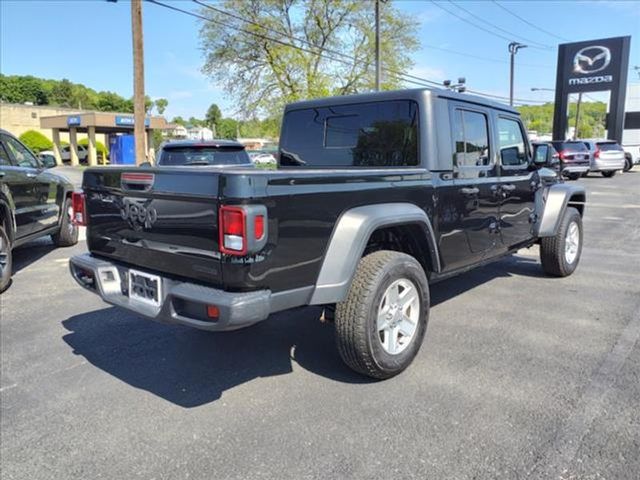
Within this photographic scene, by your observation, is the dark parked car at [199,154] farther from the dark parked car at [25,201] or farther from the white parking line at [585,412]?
the white parking line at [585,412]

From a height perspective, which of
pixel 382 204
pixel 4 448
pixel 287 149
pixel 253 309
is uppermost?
Answer: pixel 287 149

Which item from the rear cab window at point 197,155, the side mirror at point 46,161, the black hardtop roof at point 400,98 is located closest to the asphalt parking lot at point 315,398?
the black hardtop roof at point 400,98

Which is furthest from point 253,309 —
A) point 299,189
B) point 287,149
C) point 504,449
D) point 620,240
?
point 620,240

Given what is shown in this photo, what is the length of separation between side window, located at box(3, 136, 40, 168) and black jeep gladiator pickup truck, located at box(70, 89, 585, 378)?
3.88m

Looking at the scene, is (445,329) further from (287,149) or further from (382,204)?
(287,149)

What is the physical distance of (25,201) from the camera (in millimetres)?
6547

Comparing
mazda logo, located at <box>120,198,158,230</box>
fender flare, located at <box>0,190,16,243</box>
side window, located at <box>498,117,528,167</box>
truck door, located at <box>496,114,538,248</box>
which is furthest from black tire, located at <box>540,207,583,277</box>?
fender flare, located at <box>0,190,16,243</box>

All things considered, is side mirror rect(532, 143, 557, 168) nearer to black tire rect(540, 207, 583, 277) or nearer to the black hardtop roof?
the black hardtop roof

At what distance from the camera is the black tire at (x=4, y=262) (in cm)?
562

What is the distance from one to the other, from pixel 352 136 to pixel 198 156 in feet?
16.0

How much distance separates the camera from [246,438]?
2.80 m

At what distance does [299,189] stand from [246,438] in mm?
1393

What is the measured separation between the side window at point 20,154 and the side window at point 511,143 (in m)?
6.03

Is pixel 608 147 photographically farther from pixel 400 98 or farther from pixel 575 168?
pixel 400 98
